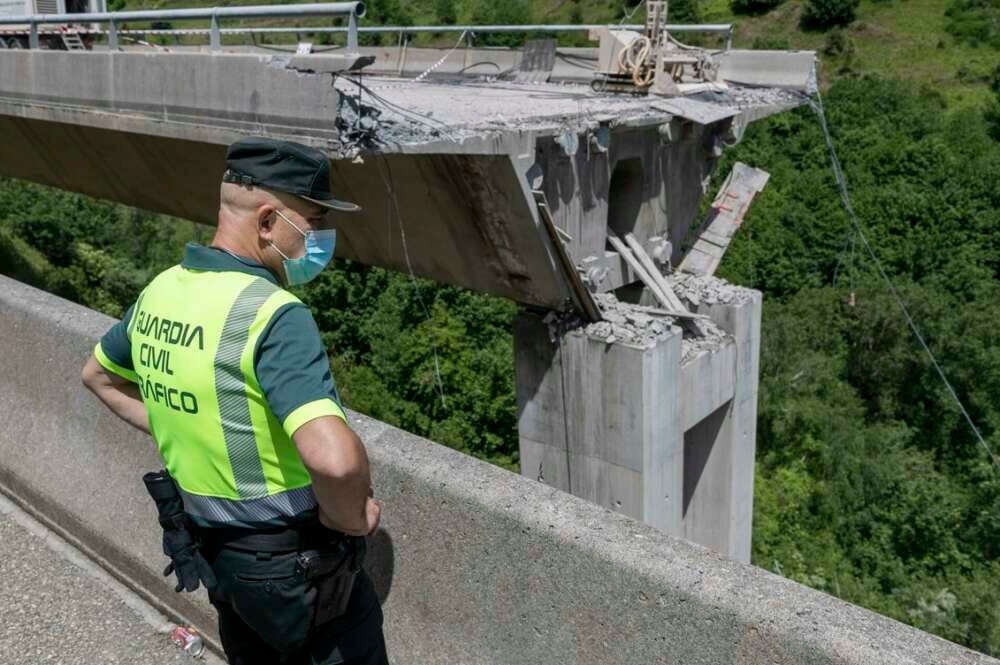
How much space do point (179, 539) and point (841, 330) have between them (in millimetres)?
29027

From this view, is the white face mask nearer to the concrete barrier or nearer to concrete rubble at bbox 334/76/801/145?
the concrete barrier

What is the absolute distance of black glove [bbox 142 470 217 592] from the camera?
271 cm

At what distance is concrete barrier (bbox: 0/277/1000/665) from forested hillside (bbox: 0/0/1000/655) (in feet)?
51.2

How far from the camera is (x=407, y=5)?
48.9 metres

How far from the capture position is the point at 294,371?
7.55 feet

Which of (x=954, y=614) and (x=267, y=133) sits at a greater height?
(x=267, y=133)

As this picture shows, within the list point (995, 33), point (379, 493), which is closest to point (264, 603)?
point (379, 493)

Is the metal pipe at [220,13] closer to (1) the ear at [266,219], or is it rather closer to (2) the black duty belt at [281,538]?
(1) the ear at [266,219]

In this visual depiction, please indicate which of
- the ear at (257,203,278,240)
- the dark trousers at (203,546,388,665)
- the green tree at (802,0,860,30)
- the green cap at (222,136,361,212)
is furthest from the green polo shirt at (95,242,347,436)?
the green tree at (802,0,860,30)

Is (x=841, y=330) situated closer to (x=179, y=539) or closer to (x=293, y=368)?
(x=179, y=539)

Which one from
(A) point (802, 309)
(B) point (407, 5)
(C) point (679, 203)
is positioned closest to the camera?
(C) point (679, 203)

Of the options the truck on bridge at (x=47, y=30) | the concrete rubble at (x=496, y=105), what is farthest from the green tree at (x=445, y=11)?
the concrete rubble at (x=496, y=105)

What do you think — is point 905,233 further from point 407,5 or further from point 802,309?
point 407,5

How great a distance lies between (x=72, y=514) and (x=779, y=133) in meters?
37.7
